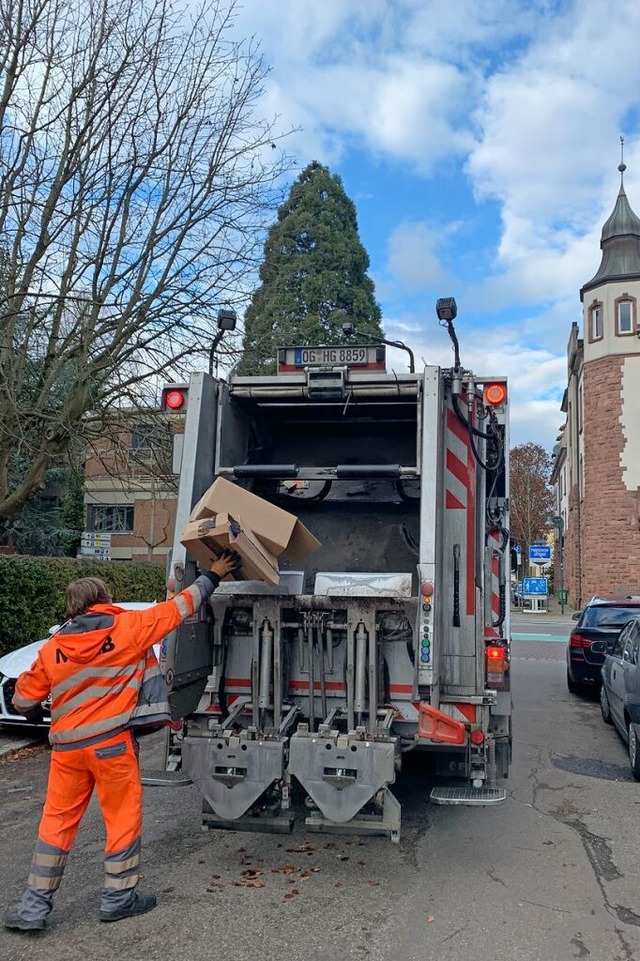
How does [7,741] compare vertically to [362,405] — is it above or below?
below

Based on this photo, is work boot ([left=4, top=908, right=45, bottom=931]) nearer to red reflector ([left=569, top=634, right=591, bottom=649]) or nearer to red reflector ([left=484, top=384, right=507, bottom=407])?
red reflector ([left=484, top=384, right=507, bottom=407])

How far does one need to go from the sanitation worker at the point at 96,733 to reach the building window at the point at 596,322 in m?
27.2

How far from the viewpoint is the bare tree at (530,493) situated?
52.6 meters

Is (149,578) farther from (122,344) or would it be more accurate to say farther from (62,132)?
(62,132)

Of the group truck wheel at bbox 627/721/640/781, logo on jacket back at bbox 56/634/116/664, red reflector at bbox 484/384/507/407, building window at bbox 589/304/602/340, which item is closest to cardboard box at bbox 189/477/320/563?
logo on jacket back at bbox 56/634/116/664

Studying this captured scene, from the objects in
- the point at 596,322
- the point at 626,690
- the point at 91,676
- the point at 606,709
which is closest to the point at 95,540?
the point at 606,709

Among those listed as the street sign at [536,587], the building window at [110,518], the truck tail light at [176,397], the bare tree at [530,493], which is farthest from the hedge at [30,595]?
the bare tree at [530,493]

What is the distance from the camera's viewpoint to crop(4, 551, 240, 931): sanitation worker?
3.96m

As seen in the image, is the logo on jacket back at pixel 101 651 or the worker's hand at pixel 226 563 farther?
the worker's hand at pixel 226 563

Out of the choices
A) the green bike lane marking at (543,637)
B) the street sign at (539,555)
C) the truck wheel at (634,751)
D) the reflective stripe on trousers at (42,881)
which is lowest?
the reflective stripe on trousers at (42,881)

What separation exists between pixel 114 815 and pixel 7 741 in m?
4.71

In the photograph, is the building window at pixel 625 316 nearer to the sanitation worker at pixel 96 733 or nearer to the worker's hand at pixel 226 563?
the worker's hand at pixel 226 563

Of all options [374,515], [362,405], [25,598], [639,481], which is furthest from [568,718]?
[639,481]

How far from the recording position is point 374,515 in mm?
6324
